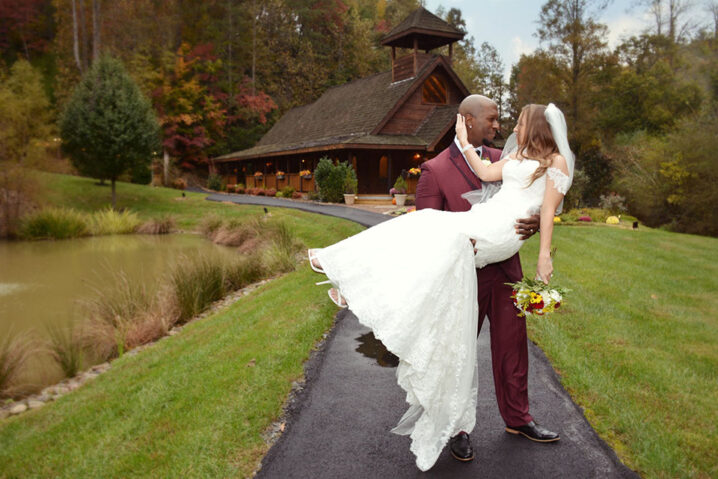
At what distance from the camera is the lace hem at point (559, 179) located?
124 inches

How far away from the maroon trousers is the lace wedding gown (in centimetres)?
27

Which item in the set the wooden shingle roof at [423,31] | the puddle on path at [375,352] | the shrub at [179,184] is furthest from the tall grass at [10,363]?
the shrub at [179,184]

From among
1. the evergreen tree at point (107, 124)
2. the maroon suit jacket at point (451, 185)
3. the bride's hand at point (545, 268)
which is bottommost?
the bride's hand at point (545, 268)

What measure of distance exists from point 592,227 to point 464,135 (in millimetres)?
16411

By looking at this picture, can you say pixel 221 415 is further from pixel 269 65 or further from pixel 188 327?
pixel 269 65

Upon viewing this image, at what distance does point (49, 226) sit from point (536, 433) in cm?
2237

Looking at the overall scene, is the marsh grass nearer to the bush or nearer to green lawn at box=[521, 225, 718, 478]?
green lawn at box=[521, 225, 718, 478]

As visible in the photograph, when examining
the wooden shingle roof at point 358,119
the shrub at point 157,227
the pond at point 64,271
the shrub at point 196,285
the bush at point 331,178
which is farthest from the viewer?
the wooden shingle roof at point 358,119

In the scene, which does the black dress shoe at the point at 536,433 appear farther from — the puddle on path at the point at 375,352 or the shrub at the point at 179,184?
the shrub at the point at 179,184

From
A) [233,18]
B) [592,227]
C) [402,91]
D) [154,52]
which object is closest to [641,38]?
[402,91]

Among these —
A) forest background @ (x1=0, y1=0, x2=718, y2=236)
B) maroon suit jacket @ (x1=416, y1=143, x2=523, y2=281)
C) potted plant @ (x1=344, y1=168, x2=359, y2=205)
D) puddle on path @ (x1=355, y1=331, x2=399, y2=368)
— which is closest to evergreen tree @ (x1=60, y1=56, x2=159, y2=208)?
forest background @ (x1=0, y1=0, x2=718, y2=236)

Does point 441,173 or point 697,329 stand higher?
point 441,173

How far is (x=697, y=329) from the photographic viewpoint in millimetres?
7449

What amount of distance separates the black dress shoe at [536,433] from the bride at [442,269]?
73cm
